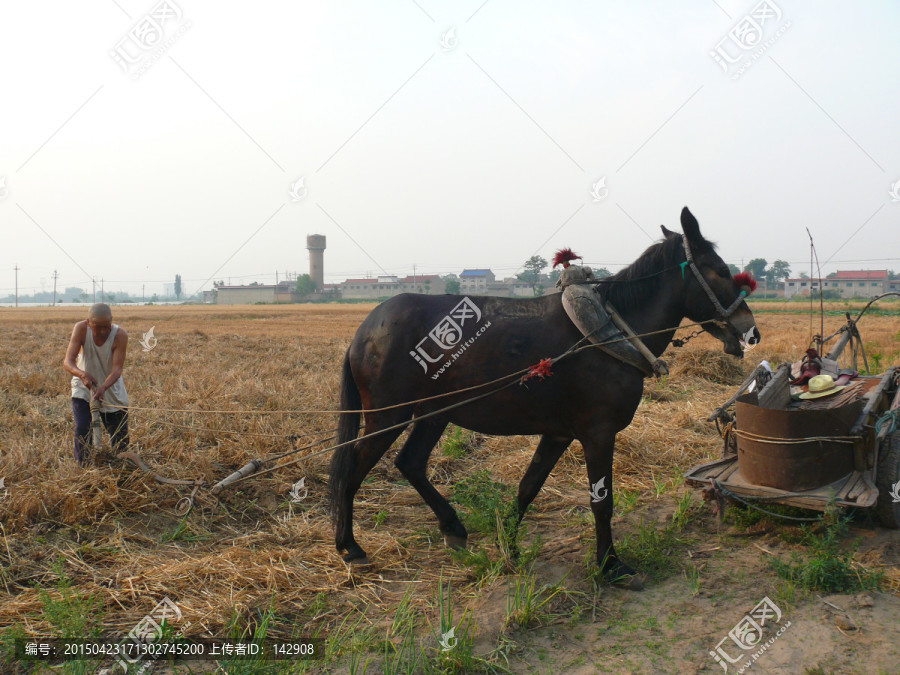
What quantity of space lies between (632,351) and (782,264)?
123575mm

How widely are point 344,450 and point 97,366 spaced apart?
2.56 m

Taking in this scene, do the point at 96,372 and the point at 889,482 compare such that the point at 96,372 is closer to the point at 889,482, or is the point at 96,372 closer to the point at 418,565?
the point at 418,565

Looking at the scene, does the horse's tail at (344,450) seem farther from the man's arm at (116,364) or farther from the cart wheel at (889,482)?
the cart wheel at (889,482)

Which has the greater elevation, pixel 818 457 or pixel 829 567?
pixel 818 457

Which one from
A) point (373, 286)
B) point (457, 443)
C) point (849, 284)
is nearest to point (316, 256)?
point (373, 286)

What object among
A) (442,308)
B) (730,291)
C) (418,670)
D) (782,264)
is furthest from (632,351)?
(782,264)

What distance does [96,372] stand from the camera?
5215 mm

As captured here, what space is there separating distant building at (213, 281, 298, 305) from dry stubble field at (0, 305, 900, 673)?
93.4 meters

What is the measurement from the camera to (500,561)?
3.90 metres

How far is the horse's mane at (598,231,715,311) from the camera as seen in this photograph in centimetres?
414

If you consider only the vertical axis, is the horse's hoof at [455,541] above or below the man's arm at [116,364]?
below

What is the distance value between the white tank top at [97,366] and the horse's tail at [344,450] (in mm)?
2157

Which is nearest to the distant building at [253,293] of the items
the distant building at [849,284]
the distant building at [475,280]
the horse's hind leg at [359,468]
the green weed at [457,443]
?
the distant building at [475,280]

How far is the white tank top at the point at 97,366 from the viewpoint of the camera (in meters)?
5.15
